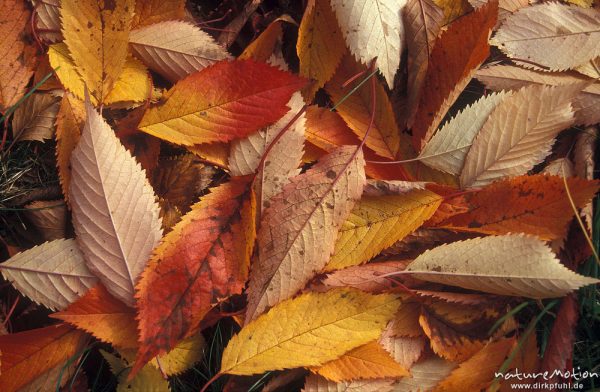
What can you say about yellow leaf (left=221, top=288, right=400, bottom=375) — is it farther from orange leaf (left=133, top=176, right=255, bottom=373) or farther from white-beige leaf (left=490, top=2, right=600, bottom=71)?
white-beige leaf (left=490, top=2, right=600, bottom=71)

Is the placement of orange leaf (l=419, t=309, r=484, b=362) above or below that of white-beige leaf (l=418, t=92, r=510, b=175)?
below

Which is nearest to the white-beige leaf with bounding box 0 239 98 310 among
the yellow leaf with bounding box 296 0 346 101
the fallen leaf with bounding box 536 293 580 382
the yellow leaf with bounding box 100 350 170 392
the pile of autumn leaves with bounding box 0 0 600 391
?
the pile of autumn leaves with bounding box 0 0 600 391

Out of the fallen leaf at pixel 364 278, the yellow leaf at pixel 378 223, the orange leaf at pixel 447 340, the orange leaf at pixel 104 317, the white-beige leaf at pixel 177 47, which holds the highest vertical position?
the white-beige leaf at pixel 177 47

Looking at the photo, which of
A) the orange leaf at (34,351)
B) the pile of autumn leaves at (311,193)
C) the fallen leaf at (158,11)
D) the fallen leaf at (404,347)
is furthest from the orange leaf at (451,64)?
the orange leaf at (34,351)

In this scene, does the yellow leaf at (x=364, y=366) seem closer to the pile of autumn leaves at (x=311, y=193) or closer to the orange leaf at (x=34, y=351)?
the pile of autumn leaves at (x=311, y=193)

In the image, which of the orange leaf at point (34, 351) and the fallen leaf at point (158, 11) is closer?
the orange leaf at point (34, 351)

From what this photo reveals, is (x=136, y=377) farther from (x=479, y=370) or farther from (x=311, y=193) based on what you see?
(x=479, y=370)

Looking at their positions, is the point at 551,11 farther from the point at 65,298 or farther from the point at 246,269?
the point at 65,298
